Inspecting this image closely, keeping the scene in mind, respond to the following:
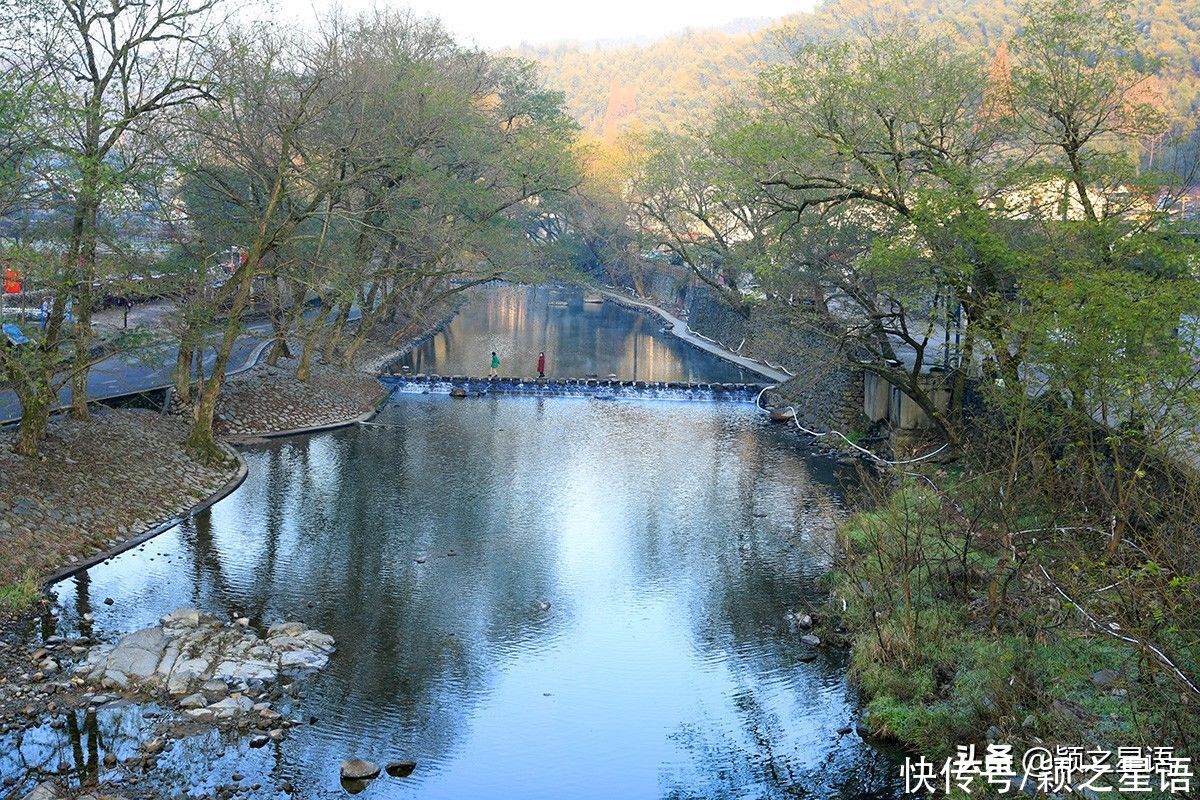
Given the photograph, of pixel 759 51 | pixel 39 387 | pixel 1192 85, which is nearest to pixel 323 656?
pixel 39 387

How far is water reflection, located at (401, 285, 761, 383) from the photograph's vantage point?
45.1 meters

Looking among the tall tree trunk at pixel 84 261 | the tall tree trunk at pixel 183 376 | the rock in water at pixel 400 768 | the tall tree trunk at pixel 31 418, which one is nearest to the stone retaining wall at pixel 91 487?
the tall tree trunk at pixel 31 418

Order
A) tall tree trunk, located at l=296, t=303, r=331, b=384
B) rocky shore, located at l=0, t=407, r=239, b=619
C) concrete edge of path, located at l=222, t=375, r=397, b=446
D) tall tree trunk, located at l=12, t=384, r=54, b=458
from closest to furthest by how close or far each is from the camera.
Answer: rocky shore, located at l=0, t=407, r=239, b=619 < tall tree trunk, located at l=12, t=384, r=54, b=458 < concrete edge of path, located at l=222, t=375, r=397, b=446 < tall tree trunk, located at l=296, t=303, r=331, b=384

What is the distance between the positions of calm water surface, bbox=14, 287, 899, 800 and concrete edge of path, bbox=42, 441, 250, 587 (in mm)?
281

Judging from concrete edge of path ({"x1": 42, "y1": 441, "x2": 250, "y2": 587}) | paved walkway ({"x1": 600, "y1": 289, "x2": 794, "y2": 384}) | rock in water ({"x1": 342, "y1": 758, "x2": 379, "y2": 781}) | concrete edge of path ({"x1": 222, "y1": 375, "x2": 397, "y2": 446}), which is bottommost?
rock in water ({"x1": 342, "y1": 758, "x2": 379, "y2": 781})

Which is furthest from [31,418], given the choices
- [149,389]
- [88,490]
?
[149,389]

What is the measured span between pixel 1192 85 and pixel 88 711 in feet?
257

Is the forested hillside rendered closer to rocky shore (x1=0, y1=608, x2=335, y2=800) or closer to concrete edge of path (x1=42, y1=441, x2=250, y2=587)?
concrete edge of path (x1=42, y1=441, x2=250, y2=587)

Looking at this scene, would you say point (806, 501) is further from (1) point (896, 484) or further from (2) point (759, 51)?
(2) point (759, 51)

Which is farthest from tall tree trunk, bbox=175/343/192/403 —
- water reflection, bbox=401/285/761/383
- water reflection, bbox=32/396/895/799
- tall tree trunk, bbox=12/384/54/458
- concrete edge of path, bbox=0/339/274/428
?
water reflection, bbox=401/285/761/383

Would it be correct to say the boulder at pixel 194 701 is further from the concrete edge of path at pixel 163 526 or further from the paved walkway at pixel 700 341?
the paved walkway at pixel 700 341

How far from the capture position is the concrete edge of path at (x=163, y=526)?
1820 centimetres

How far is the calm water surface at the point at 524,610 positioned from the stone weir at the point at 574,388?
812 centimetres

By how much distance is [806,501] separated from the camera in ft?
82.7
